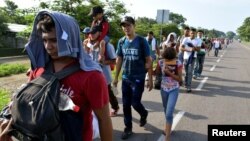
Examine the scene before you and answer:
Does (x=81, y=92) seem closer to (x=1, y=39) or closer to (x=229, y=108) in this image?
(x=229, y=108)

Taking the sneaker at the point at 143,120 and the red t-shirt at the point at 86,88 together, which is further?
the sneaker at the point at 143,120

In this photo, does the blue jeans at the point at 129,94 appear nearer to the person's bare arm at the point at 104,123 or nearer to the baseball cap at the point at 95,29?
Answer: the baseball cap at the point at 95,29

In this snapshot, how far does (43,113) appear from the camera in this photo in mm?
2059

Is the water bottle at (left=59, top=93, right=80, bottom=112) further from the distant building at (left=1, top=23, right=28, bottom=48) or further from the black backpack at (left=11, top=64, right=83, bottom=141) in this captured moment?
the distant building at (left=1, top=23, right=28, bottom=48)

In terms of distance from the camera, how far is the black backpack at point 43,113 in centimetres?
207

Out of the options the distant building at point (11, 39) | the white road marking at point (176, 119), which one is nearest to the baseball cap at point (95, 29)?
the white road marking at point (176, 119)

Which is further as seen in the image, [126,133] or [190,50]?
[190,50]

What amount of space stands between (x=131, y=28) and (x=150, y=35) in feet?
24.1

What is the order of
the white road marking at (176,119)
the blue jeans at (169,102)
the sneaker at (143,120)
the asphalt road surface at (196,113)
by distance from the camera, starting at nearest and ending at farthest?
the blue jeans at (169,102) → the white road marking at (176,119) → the asphalt road surface at (196,113) → the sneaker at (143,120)

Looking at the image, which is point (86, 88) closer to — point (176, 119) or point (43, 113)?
point (43, 113)

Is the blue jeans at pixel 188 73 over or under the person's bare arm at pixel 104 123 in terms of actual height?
under

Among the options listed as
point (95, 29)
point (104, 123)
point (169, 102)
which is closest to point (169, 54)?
point (169, 102)

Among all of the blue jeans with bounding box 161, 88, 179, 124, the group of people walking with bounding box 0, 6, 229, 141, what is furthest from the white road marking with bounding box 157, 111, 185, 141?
the blue jeans with bounding box 161, 88, 179, 124

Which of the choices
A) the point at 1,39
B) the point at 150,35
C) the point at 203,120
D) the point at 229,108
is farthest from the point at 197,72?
the point at 1,39
